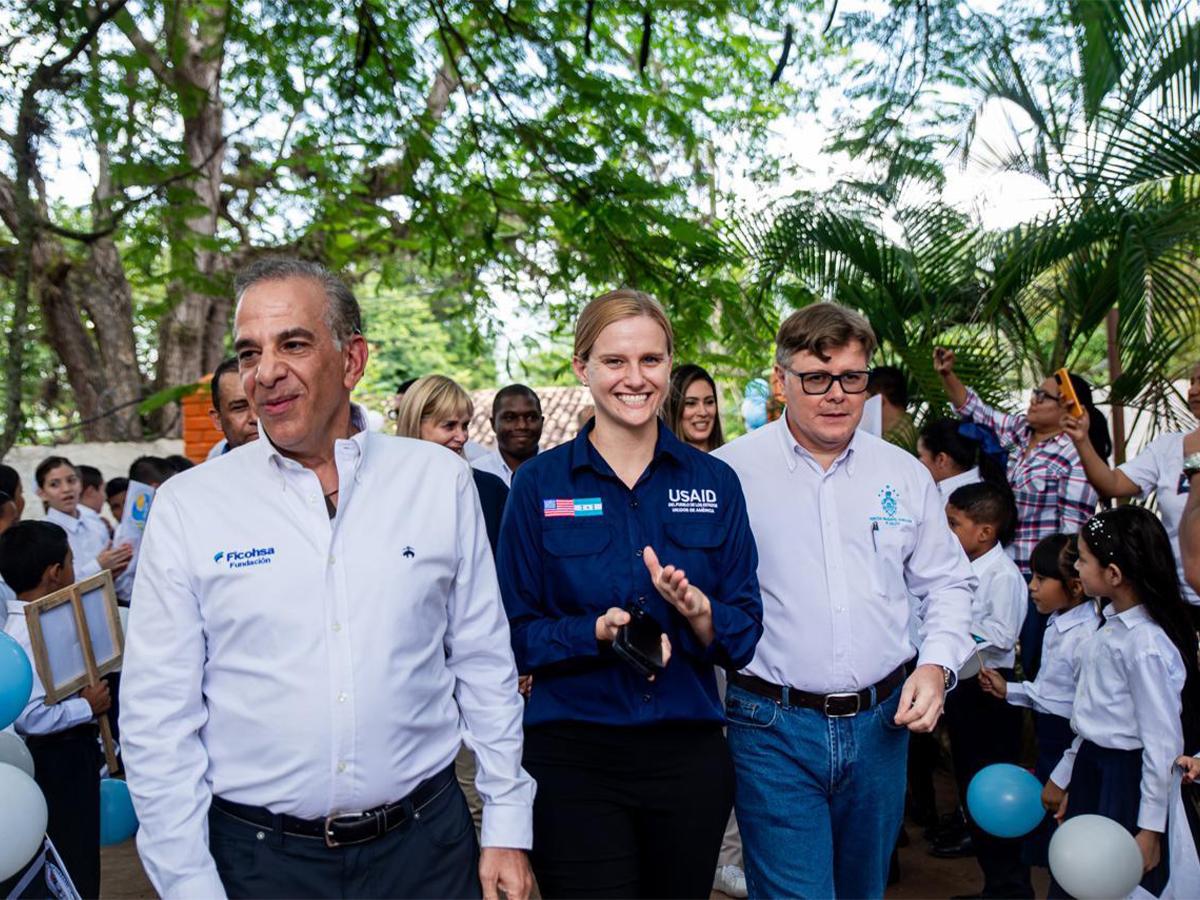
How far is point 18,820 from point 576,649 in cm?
162

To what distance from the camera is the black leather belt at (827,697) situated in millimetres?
3047

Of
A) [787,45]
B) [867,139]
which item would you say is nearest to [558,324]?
[867,139]

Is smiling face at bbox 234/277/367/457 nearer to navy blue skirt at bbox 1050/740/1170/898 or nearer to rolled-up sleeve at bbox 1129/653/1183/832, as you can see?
rolled-up sleeve at bbox 1129/653/1183/832

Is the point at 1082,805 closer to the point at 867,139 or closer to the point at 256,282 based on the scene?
the point at 256,282

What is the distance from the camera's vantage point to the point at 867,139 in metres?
8.31

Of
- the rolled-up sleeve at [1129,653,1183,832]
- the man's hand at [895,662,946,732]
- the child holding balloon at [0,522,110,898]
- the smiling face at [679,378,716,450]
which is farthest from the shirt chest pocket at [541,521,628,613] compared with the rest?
the smiling face at [679,378,716,450]

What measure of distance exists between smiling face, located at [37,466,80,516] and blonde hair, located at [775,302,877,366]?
6115 mm

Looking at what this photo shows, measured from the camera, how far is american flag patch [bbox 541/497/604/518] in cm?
286

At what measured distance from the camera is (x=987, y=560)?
5207 millimetres

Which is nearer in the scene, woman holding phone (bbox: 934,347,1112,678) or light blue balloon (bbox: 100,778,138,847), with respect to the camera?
light blue balloon (bbox: 100,778,138,847)

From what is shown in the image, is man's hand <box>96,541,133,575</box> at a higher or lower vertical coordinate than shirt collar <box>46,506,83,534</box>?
lower

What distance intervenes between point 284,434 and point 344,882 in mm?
916

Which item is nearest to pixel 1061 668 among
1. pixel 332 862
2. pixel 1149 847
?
pixel 1149 847

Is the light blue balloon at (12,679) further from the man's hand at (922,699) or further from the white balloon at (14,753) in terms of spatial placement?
the man's hand at (922,699)
